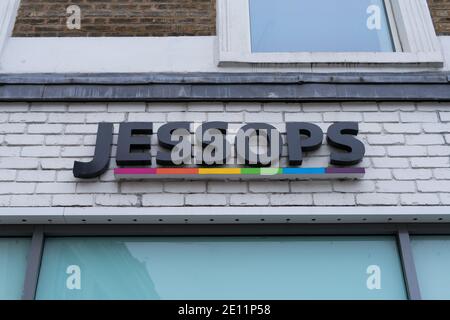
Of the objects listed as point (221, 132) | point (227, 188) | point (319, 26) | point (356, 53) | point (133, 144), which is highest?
point (319, 26)

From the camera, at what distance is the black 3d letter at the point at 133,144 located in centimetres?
484

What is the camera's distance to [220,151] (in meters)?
4.92

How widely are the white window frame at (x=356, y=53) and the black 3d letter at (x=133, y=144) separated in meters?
0.94

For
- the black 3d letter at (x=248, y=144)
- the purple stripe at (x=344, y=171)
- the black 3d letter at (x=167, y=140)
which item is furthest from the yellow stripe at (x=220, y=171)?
the purple stripe at (x=344, y=171)

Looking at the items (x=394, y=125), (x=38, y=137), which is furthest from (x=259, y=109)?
(x=38, y=137)

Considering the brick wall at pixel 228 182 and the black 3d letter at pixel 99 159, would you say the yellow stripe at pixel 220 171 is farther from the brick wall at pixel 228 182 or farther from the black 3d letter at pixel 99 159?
the black 3d letter at pixel 99 159

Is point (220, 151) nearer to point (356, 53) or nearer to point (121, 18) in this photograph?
point (356, 53)

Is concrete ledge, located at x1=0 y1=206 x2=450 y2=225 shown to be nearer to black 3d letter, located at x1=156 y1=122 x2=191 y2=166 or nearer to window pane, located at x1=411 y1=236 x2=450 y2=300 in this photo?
window pane, located at x1=411 y1=236 x2=450 y2=300

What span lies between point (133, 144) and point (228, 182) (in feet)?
2.57

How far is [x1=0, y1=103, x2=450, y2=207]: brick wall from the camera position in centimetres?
480

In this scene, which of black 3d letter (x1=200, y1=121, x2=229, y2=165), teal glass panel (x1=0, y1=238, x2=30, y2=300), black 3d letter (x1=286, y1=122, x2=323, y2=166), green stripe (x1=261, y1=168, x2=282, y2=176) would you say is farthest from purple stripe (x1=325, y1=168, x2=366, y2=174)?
teal glass panel (x1=0, y1=238, x2=30, y2=300)

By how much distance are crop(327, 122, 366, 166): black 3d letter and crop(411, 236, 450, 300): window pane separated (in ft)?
2.48

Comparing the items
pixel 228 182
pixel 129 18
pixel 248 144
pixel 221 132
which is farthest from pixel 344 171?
pixel 129 18

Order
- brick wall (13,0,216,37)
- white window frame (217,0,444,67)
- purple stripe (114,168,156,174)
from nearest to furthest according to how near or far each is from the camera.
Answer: purple stripe (114,168,156,174) < white window frame (217,0,444,67) < brick wall (13,0,216,37)
